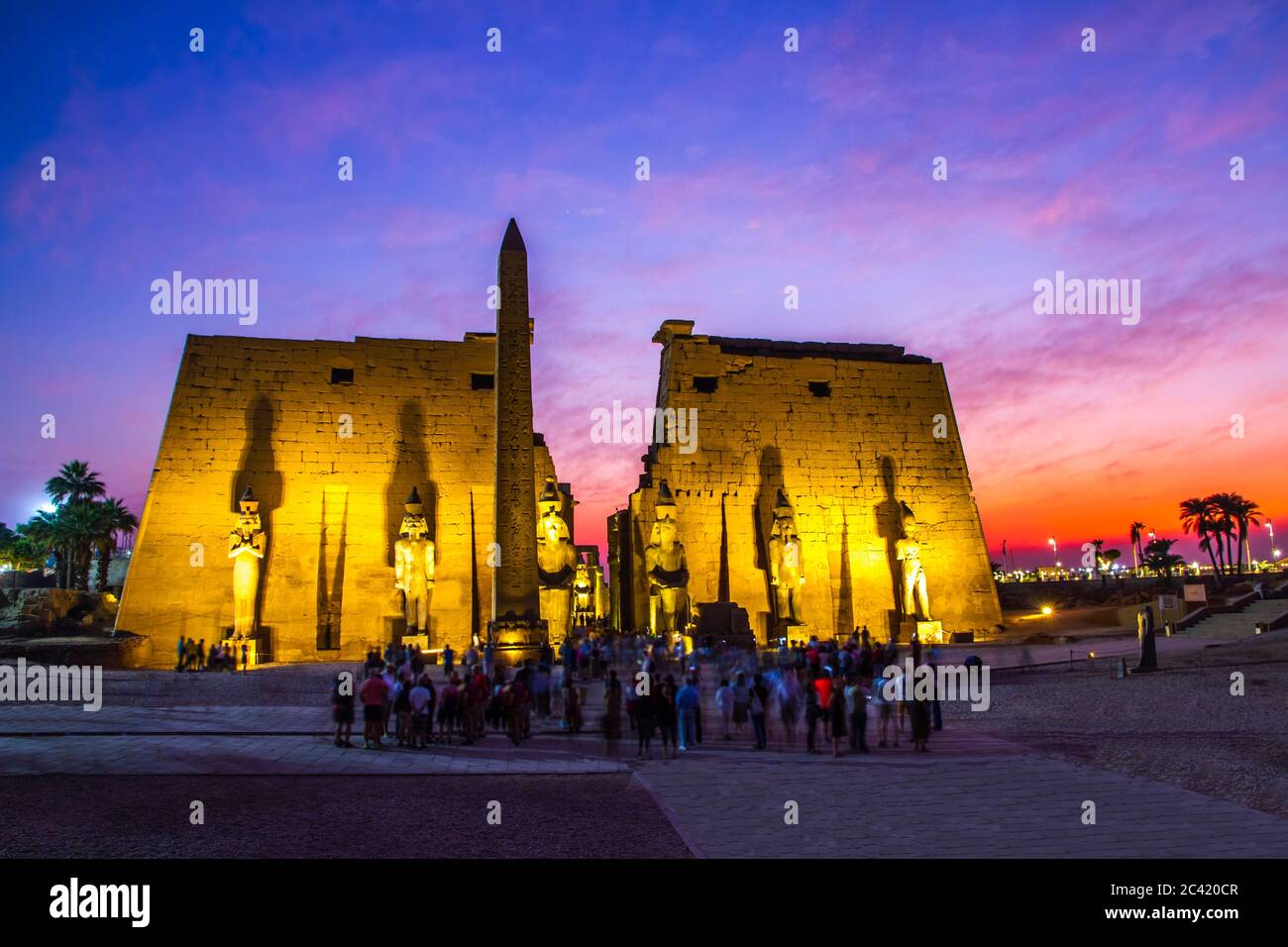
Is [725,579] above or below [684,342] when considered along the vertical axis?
below

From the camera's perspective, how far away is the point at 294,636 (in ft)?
70.7

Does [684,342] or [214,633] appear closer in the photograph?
[214,633]

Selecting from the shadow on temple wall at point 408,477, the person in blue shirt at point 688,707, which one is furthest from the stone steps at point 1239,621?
the shadow on temple wall at point 408,477

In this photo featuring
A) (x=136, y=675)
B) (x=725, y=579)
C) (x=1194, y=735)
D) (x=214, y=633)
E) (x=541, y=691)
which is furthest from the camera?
(x=725, y=579)

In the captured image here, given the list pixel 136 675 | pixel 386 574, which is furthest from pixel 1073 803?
pixel 386 574

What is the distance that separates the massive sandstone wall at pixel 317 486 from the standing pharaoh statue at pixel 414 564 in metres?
1.79

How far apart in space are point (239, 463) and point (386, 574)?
468cm

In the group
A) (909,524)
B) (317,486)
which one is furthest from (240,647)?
(909,524)

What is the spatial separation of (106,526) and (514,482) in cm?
2714

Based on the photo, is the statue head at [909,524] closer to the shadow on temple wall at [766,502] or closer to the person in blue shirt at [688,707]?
the shadow on temple wall at [766,502]

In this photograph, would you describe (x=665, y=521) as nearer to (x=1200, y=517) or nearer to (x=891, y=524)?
(x=891, y=524)

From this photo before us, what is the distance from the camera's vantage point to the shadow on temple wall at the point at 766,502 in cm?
2394
